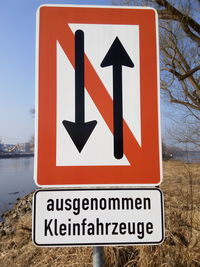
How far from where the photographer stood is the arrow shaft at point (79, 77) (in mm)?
1129

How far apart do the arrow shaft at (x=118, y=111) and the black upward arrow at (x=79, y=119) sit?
11 centimetres

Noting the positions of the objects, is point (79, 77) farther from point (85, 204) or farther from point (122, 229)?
point (122, 229)

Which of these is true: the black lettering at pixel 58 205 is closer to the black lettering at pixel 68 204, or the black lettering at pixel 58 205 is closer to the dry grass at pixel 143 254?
the black lettering at pixel 68 204

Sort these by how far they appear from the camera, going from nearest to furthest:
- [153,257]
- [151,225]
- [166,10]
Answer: [151,225], [153,257], [166,10]

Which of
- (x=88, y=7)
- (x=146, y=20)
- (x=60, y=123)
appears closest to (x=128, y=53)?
(x=146, y=20)

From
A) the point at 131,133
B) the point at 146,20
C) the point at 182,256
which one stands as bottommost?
the point at 182,256

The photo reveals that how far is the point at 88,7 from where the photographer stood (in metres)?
1.18

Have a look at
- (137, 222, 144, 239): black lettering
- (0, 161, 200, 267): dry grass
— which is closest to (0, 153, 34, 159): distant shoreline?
(0, 161, 200, 267): dry grass

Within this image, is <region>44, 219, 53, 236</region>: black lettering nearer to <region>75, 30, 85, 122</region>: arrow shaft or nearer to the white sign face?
the white sign face

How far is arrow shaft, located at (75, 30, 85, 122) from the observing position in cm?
113

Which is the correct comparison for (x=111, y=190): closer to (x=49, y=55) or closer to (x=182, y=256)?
(x=49, y=55)

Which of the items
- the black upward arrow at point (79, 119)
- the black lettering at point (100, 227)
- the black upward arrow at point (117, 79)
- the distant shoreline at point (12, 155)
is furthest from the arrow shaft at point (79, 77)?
the distant shoreline at point (12, 155)

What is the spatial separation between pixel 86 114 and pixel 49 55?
12.8 inches

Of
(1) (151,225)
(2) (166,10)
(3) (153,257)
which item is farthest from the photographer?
(2) (166,10)
